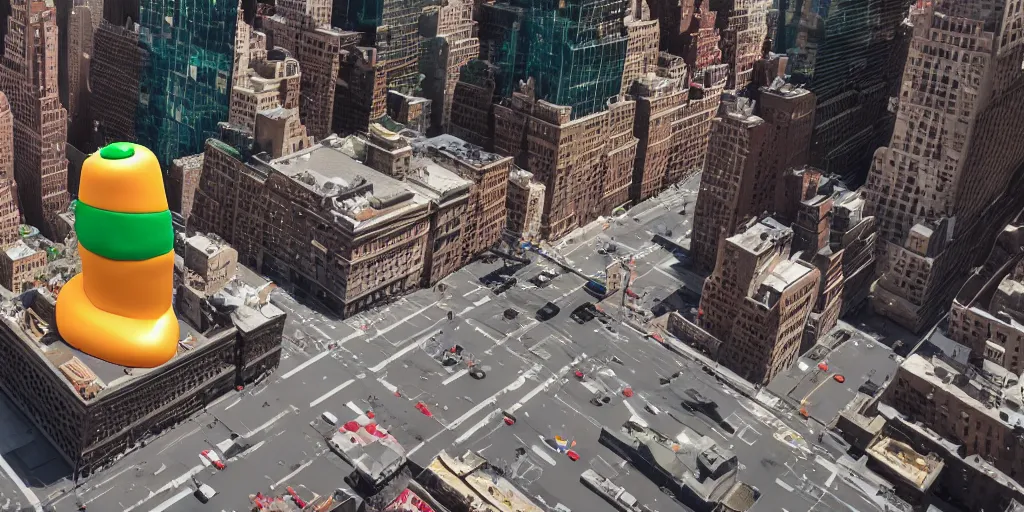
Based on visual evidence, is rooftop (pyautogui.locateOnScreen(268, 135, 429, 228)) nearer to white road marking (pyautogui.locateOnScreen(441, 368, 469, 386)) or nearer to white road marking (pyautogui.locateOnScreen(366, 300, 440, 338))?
white road marking (pyautogui.locateOnScreen(366, 300, 440, 338))

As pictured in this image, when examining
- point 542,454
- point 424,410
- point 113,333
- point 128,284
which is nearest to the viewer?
point 128,284

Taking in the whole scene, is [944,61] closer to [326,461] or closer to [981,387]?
[981,387]

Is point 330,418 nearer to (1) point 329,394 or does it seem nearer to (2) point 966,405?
(1) point 329,394

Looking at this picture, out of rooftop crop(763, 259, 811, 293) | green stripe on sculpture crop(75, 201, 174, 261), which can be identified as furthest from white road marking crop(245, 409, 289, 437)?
rooftop crop(763, 259, 811, 293)

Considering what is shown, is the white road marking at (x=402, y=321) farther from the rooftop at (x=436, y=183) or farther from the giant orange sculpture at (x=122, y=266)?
the giant orange sculpture at (x=122, y=266)

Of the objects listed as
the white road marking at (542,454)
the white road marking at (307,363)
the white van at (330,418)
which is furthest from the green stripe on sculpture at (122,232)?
the white road marking at (542,454)

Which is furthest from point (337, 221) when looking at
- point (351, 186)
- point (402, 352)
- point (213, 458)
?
point (213, 458)

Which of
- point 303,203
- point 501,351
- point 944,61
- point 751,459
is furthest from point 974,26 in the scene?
point 303,203
